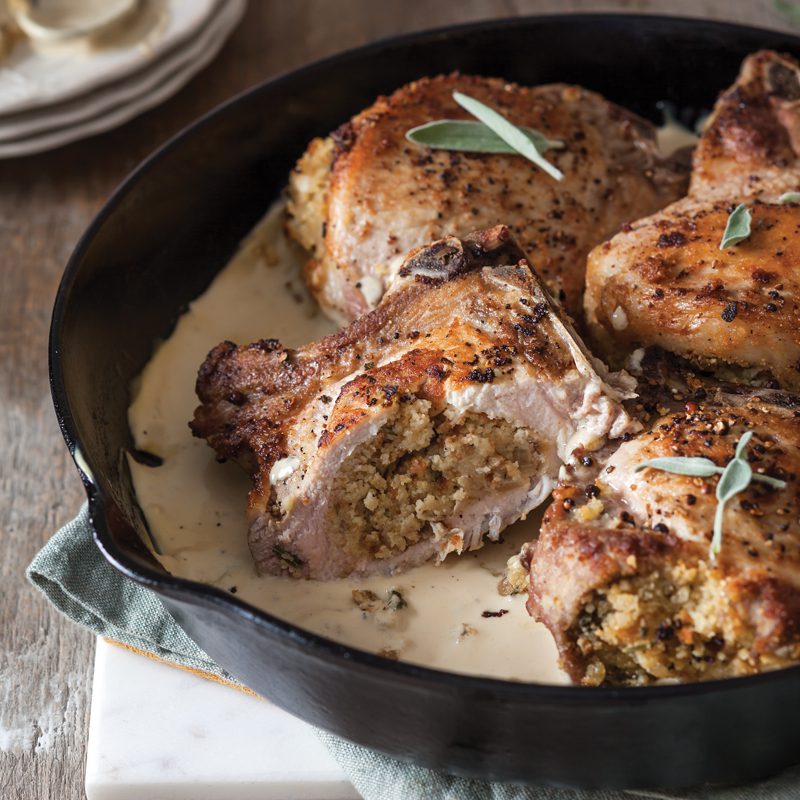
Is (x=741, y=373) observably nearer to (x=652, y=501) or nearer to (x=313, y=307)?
(x=652, y=501)

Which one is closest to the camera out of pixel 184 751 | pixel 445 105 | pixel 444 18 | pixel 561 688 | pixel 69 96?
pixel 561 688

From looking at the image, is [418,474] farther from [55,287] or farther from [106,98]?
[106,98]

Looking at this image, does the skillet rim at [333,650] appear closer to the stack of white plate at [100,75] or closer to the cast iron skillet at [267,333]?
the cast iron skillet at [267,333]

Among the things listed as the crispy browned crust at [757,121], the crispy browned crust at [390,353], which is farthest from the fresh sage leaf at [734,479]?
the crispy browned crust at [757,121]

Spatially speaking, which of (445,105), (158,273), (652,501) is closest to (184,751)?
(652,501)

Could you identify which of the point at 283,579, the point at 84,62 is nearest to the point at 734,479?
the point at 283,579

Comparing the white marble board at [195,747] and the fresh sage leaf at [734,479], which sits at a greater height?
the fresh sage leaf at [734,479]
